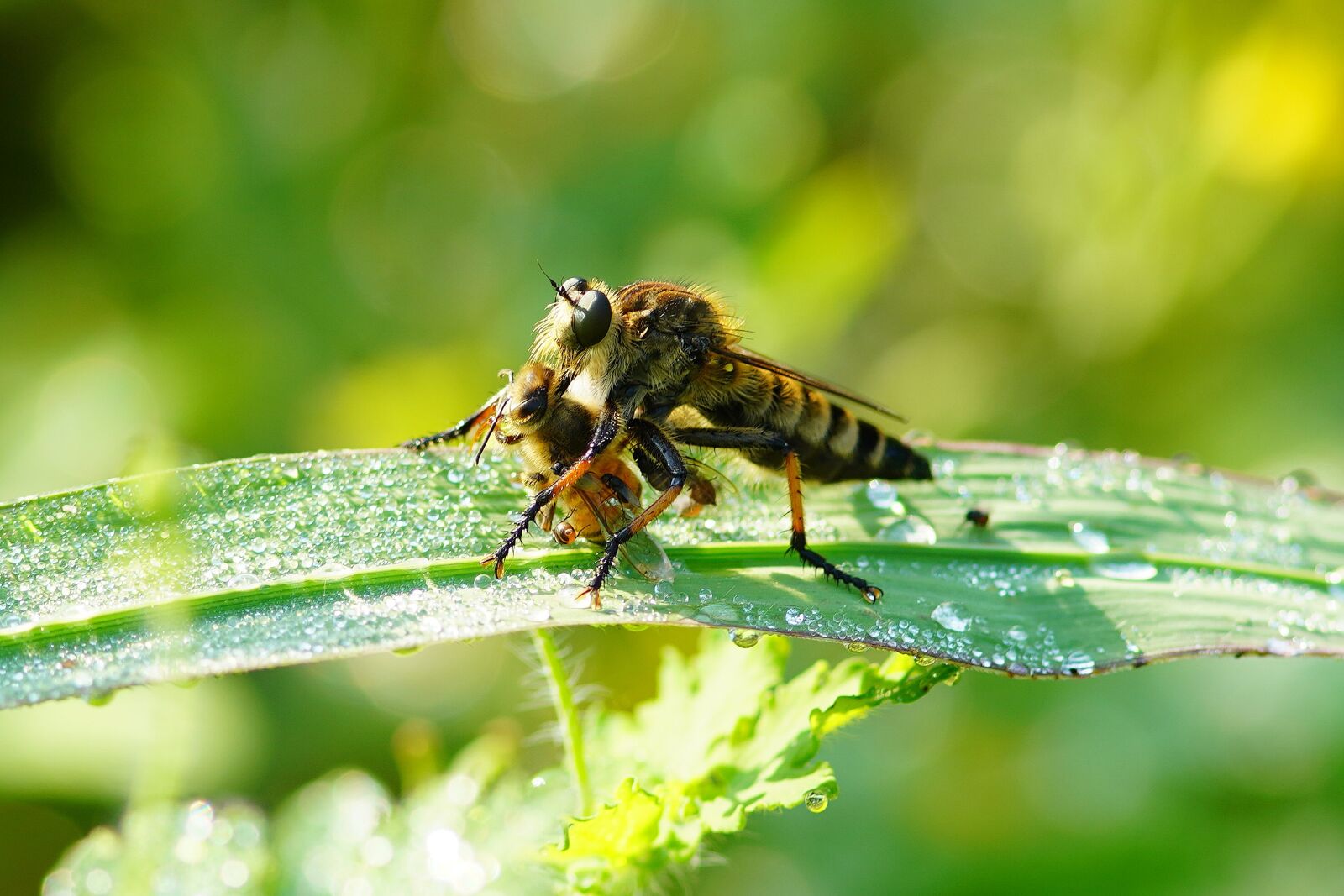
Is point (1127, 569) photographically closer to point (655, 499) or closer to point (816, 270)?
point (655, 499)

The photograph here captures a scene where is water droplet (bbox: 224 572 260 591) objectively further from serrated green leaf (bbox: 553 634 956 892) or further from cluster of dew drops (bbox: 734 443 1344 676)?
→ cluster of dew drops (bbox: 734 443 1344 676)

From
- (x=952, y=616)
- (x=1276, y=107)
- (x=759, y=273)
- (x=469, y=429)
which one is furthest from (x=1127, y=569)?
(x=1276, y=107)

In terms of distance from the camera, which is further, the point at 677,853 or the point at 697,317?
the point at 697,317

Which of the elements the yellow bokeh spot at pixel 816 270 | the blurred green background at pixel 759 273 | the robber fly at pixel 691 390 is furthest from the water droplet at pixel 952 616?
the yellow bokeh spot at pixel 816 270

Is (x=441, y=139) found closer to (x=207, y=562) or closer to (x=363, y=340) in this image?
(x=363, y=340)

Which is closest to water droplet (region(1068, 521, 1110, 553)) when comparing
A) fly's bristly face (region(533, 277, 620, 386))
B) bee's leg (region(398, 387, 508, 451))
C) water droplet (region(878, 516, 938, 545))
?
water droplet (region(878, 516, 938, 545))

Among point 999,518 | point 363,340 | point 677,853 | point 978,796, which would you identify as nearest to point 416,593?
point 677,853
